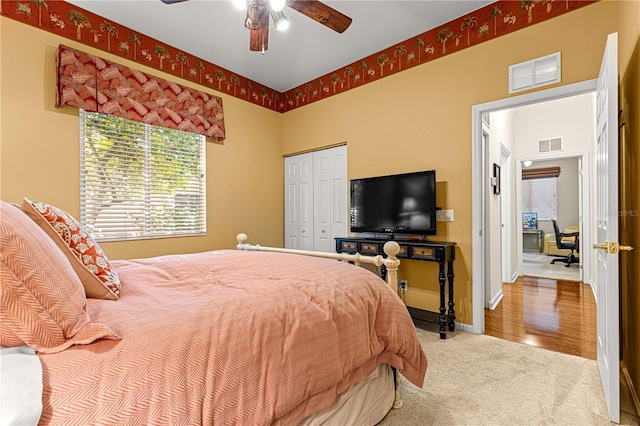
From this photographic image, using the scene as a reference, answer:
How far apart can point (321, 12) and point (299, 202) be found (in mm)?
2793

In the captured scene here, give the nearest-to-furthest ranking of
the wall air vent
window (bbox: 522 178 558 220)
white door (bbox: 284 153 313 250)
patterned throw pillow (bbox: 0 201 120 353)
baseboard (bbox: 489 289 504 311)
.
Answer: patterned throw pillow (bbox: 0 201 120 353) → the wall air vent → baseboard (bbox: 489 289 504 311) → white door (bbox: 284 153 313 250) → window (bbox: 522 178 558 220)

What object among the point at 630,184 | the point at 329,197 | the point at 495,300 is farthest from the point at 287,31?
the point at 495,300

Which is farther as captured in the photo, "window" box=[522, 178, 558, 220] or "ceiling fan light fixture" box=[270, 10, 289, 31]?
"window" box=[522, 178, 558, 220]

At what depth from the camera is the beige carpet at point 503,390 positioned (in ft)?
5.50

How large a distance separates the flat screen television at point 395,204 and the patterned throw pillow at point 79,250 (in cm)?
256

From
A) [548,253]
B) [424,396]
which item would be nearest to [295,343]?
[424,396]

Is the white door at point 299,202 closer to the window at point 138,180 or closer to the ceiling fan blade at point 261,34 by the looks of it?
the window at point 138,180

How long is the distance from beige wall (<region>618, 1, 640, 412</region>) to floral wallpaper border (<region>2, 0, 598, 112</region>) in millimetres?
722

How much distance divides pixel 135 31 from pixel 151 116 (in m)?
0.84

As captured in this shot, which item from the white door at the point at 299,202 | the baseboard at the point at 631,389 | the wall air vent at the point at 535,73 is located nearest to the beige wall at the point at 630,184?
the baseboard at the point at 631,389

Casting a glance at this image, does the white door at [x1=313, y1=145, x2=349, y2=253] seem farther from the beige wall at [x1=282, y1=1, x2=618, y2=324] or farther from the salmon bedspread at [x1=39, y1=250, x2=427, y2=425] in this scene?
the salmon bedspread at [x1=39, y1=250, x2=427, y2=425]

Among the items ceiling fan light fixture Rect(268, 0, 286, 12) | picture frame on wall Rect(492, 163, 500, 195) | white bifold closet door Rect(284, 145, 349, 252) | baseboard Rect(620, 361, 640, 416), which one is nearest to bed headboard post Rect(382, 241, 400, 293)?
baseboard Rect(620, 361, 640, 416)

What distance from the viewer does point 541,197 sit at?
9.16 metres

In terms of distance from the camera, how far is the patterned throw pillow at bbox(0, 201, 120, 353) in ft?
2.37
